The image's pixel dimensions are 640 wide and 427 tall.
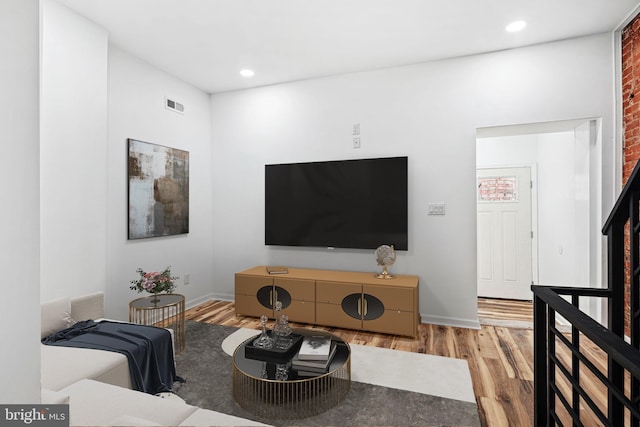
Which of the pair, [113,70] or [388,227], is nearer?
[113,70]

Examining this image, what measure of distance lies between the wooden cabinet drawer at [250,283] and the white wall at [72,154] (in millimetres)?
1332

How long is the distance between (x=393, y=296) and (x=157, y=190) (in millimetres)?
2759

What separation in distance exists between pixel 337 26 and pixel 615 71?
2556 millimetres

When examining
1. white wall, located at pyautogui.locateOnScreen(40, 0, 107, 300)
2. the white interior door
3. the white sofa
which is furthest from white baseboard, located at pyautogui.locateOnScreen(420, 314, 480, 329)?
white wall, located at pyautogui.locateOnScreen(40, 0, 107, 300)

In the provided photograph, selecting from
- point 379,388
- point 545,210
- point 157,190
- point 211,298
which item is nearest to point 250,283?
point 211,298

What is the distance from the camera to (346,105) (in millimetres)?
3957

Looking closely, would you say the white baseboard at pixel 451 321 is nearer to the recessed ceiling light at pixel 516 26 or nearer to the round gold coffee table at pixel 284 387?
the round gold coffee table at pixel 284 387

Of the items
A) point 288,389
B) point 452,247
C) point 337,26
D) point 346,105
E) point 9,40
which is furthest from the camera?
point 346,105

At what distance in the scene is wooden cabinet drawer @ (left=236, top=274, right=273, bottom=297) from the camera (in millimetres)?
3742

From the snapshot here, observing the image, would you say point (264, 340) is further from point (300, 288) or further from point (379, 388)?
point (300, 288)

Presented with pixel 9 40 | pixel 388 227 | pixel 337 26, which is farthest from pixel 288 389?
pixel 337 26

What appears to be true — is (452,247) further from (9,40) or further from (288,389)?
(9,40)

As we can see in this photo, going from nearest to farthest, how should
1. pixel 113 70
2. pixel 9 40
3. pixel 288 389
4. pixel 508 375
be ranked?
pixel 9 40, pixel 288 389, pixel 508 375, pixel 113 70

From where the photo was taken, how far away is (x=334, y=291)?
3.47 m
